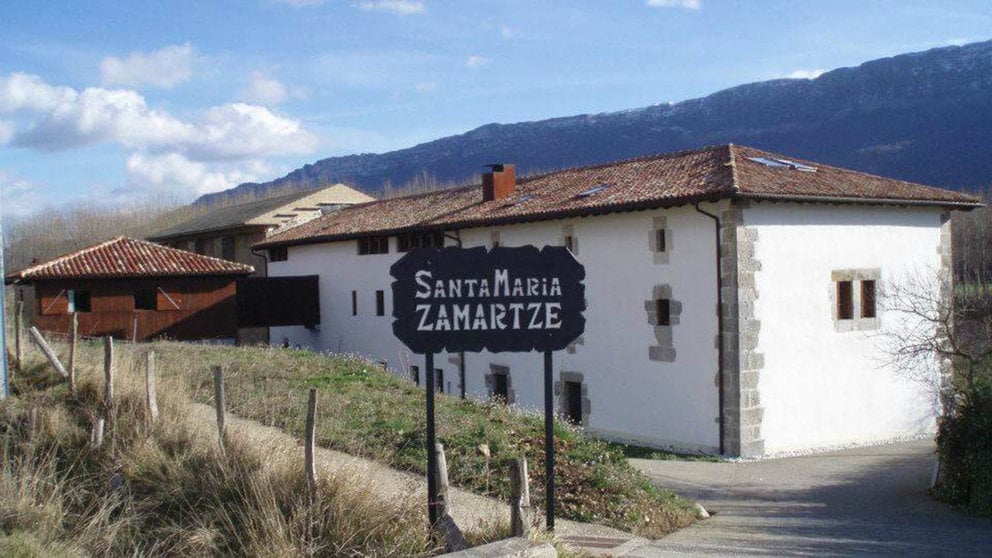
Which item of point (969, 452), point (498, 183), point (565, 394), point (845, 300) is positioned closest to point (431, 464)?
point (969, 452)

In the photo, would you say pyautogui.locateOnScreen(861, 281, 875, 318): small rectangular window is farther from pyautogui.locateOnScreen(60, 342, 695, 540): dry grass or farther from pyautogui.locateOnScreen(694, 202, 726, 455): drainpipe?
pyautogui.locateOnScreen(60, 342, 695, 540): dry grass

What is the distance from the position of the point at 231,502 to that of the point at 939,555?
6.20m

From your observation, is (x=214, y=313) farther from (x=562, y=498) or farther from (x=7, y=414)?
(x=562, y=498)

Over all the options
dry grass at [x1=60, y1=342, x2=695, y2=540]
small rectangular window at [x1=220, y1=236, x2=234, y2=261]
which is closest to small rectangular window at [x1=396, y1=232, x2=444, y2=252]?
dry grass at [x1=60, y1=342, x2=695, y2=540]

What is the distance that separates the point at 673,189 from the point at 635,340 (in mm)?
3114

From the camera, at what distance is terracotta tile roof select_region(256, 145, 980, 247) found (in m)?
18.0

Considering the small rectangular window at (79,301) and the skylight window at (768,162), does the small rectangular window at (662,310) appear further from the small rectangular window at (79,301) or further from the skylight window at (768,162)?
the small rectangular window at (79,301)

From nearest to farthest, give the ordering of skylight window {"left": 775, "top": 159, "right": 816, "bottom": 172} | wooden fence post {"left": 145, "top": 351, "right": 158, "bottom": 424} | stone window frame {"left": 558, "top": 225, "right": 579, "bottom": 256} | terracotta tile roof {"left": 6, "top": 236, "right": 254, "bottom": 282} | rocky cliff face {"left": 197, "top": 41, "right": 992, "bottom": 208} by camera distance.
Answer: wooden fence post {"left": 145, "top": 351, "right": 158, "bottom": 424}
skylight window {"left": 775, "top": 159, "right": 816, "bottom": 172}
stone window frame {"left": 558, "top": 225, "right": 579, "bottom": 256}
terracotta tile roof {"left": 6, "top": 236, "right": 254, "bottom": 282}
rocky cliff face {"left": 197, "top": 41, "right": 992, "bottom": 208}

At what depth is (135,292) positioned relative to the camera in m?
29.0

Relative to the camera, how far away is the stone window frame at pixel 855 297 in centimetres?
1878

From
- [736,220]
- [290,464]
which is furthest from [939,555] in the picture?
[736,220]

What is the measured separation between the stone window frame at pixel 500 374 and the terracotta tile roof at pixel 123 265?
34.6ft

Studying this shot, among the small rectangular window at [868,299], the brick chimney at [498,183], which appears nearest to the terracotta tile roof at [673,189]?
the brick chimney at [498,183]

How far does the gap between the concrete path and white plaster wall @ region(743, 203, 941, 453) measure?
395 inches
